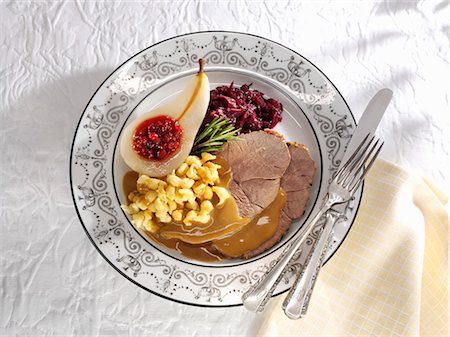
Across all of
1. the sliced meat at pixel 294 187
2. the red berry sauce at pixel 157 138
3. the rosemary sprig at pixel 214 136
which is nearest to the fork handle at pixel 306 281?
the sliced meat at pixel 294 187

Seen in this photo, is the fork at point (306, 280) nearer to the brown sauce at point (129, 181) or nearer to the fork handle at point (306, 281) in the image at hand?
the fork handle at point (306, 281)

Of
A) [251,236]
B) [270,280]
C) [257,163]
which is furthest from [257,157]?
[270,280]

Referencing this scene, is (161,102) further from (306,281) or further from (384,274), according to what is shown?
(384,274)

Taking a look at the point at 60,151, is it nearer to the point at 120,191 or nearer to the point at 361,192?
the point at 120,191

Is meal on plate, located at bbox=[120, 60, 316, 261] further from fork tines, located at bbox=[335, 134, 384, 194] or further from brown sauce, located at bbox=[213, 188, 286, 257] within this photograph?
fork tines, located at bbox=[335, 134, 384, 194]

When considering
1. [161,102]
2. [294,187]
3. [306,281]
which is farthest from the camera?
[161,102]

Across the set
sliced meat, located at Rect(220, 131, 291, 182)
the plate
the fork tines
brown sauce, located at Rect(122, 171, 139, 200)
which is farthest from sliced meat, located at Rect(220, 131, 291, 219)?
brown sauce, located at Rect(122, 171, 139, 200)

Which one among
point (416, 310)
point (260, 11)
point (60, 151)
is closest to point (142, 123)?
point (60, 151)
